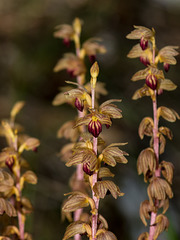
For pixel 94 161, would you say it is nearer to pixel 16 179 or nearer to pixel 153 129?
pixel 153 129

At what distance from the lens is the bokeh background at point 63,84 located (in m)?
3.04

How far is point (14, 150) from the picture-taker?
5.21ft

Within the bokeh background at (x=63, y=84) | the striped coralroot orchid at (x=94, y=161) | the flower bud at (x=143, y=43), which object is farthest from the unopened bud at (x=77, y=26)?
the bokeh background at (x=63, y=84)

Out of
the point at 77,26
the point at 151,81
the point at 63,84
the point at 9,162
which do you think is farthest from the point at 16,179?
the point at 63,84

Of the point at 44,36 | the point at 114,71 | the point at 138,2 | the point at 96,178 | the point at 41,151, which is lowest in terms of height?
the point at 96,178

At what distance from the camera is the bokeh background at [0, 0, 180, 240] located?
304cm

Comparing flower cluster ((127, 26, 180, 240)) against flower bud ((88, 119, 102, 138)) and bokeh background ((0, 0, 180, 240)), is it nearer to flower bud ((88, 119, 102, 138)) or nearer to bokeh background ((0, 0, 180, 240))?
flower bud ((88, 119, 102, 138))

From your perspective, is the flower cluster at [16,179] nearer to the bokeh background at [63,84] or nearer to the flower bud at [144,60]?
the flower bud at [144,60]

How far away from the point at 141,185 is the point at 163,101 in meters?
1.46

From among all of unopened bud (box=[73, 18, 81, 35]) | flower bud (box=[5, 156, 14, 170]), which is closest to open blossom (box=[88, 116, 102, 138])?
flower bud (box=[5, 156, 14, 170])

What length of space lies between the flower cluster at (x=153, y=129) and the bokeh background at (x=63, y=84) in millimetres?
719

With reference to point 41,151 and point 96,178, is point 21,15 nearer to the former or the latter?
point 41,151

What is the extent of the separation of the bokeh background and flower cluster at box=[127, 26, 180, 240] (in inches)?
28.3

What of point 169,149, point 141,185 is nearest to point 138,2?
point 169,149
